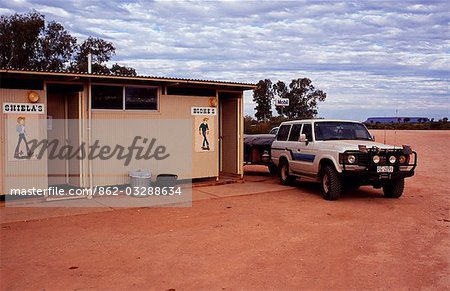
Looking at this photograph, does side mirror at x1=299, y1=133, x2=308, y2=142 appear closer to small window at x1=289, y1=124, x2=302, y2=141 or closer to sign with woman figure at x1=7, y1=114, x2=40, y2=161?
small window at x1=289, y1=124, x2=302, y2=141

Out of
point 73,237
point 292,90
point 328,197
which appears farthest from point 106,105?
point 292,90

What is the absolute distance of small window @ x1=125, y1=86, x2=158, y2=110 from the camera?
41.9ft

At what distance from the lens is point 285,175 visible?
1420cm

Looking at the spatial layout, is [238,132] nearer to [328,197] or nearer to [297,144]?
[297,144]

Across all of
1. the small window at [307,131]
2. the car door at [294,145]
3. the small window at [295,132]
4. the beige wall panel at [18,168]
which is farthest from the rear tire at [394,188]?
the beige wall panel at [18,168]

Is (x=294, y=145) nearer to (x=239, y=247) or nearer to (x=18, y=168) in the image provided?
(x=239, y=247)

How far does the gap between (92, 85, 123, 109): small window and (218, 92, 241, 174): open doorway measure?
150 inches

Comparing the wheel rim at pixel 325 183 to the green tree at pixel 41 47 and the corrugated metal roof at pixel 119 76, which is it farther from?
the green tree at pixel 41 47

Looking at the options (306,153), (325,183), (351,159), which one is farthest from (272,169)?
(351,159)

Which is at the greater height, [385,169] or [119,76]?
[119,76]

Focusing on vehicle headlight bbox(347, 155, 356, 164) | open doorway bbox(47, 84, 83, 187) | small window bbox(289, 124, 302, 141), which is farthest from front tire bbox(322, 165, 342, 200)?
open doorway bbox(47, 84, 83, 187)

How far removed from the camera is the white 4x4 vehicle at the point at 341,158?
432 inches

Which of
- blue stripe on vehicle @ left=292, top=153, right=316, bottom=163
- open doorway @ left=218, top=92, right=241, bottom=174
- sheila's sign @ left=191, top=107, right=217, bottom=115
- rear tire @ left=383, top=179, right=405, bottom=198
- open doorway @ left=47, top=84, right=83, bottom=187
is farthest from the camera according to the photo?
open doorway @ left=218, top=92, right=241, bottom=174

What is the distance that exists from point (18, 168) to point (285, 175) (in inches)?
285
